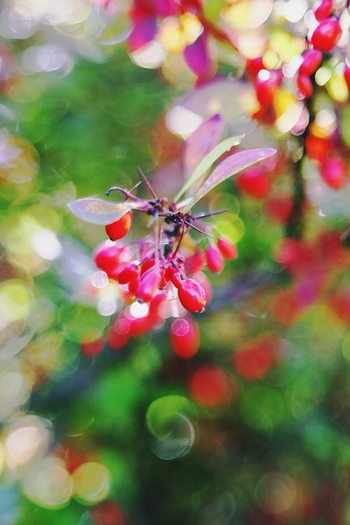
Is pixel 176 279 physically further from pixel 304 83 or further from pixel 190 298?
pixel 304 83

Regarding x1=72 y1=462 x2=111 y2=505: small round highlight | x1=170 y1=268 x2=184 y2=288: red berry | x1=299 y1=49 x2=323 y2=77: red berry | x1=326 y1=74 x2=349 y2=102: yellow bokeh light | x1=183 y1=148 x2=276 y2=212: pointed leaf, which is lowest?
x1=72 y1=462 x2=111 y2=505: small round highlight

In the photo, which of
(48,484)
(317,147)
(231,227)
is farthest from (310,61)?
(48,484)

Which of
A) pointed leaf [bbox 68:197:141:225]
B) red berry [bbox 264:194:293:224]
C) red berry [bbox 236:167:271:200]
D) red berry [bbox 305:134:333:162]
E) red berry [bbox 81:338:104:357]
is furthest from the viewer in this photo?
red berry [bbox 81:338:104:357]

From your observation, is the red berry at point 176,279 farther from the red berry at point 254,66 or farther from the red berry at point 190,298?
the red berry at point 254,66

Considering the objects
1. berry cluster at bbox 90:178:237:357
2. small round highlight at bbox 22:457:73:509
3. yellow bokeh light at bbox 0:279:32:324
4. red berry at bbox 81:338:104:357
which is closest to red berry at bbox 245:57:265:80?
berry cluster at bbox 90:178:237:357

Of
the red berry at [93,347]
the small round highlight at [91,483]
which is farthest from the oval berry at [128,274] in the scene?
the small round highlight at [91,483]

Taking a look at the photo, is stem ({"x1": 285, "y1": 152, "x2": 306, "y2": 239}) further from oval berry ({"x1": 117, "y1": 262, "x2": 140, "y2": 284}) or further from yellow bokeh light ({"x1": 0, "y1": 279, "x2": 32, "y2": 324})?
yellow bokeh light ({"x1": 0, "y1": 279, "x2": 32, "y2": 324})
